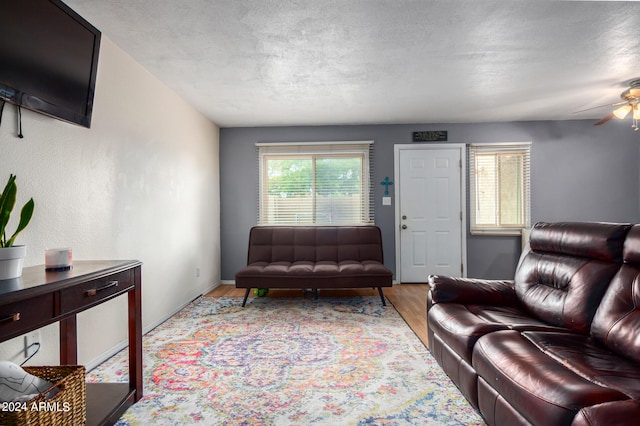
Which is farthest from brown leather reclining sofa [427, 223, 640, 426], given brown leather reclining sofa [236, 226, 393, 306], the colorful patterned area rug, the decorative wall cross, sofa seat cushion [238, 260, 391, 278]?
the decorative wall cross

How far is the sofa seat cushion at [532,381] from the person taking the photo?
1.06 m

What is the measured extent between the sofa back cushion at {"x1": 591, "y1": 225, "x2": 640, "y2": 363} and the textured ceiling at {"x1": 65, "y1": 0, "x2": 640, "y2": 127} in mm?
1544

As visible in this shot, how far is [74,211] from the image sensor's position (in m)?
2.14

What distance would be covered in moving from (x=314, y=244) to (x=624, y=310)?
125 inches

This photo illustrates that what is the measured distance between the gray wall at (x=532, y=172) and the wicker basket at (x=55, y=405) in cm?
342

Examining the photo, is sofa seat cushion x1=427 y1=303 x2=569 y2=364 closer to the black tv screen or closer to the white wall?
the white wall

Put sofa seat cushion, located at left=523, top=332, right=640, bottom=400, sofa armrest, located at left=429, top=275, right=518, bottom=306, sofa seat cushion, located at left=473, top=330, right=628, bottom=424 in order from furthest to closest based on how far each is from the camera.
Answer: sofa armrest, located at left=429, top=275, right=518, bottom=306
sofa seat cushion, located at left=523, top=332, right=640, bottom=400
sofa seat cushion, located at left=473, top=330, right=628, bottom=424

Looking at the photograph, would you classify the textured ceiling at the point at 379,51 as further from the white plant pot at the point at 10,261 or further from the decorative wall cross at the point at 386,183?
the white plant pot at the point at 10,261

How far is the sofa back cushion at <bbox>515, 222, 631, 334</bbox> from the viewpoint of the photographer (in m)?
1.73

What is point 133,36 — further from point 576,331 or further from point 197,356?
point 576,331

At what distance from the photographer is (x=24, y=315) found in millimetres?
1215

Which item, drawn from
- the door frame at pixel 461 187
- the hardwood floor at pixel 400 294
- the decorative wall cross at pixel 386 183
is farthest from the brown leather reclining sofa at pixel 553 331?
the decorative wall cross at pixel 386 183

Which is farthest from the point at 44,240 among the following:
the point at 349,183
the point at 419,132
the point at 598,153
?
the point at 598,153

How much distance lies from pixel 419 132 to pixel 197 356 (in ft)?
13.1
